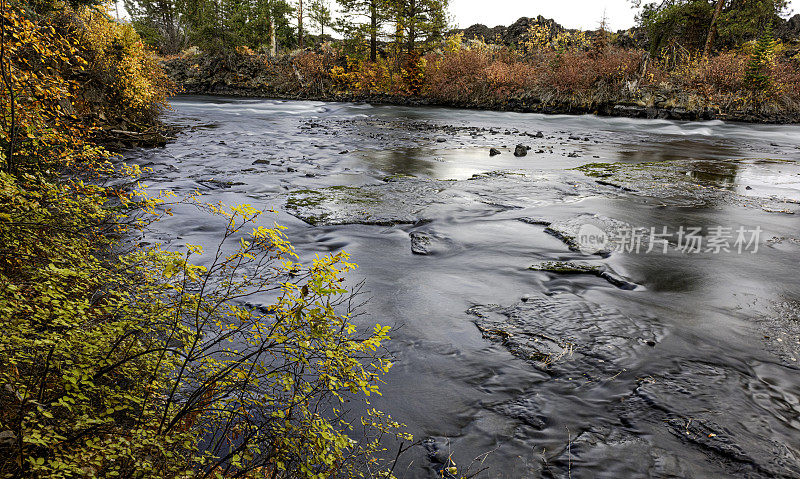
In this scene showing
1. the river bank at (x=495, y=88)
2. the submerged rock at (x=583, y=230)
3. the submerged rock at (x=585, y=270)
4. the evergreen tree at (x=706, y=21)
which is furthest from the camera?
the evergreen tree at (x=706, y=21)

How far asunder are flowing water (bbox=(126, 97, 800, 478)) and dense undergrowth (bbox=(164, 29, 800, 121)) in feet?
37.1

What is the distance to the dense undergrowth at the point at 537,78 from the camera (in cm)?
2145

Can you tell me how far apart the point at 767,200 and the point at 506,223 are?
18.5 feet

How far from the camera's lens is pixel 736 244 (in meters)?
6.47

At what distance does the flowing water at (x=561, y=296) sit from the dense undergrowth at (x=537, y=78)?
37.1 feet

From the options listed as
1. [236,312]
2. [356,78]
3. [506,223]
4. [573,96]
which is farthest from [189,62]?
[236,312]

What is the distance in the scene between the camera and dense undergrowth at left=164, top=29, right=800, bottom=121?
21453 mm

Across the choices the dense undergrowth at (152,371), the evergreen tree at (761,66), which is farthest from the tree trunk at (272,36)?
the dense undergrowth at (152,371)

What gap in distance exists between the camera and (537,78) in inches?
1023

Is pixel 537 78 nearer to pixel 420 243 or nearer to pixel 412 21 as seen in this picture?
pixel 412 21

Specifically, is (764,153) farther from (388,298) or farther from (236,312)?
(236,312)

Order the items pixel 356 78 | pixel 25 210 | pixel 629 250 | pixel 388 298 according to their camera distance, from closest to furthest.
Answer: pixel 25 210, pixel 388 298, pixel 629 250, pixel 356 78

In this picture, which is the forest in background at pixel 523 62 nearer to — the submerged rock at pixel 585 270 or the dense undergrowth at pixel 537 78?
the dense undergrowth at pixel 537 78

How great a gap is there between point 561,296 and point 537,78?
79.8ft
